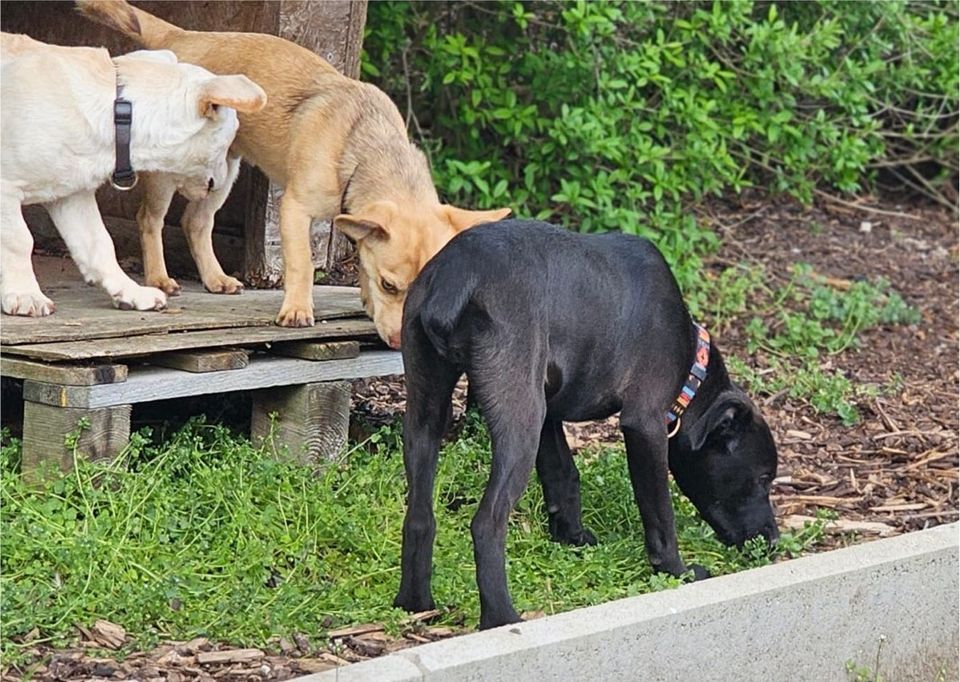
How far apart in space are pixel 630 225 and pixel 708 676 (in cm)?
448

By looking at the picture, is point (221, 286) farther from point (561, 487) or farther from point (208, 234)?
point (561, 487)

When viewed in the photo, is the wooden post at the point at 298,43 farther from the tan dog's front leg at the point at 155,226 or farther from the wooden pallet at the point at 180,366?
the wooden pallet at the point at 180,366

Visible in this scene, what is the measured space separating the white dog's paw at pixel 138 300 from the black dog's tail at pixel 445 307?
179 centimetres

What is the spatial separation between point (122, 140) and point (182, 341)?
876 mm

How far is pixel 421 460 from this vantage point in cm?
457

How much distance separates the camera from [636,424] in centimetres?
495

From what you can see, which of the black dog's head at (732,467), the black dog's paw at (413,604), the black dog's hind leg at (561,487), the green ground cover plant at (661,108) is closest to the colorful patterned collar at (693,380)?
the black dog's head at (732,467)

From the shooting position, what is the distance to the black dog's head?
530cm

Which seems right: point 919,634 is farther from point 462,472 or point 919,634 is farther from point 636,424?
point 462,472

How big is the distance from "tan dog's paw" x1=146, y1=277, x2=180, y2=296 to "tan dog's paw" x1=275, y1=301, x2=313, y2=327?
850mm

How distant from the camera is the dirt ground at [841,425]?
4105mm

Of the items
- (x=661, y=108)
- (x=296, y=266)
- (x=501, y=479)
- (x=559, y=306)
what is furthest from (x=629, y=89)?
(x=501, y=479)

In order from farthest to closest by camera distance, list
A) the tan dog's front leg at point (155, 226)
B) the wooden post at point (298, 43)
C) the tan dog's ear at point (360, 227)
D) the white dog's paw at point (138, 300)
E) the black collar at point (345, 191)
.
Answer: the wooden post at point (298, 43) → the tan dog's front leg at point (155, 226) → the black collar at point (345, 191) → the white dog's paw at point (138, 300) → the tan dog's ear at point (360, 227)

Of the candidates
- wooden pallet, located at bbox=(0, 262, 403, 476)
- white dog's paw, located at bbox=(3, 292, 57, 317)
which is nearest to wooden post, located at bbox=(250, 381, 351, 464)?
wooden pallet, located at bbox=(0, 262, 403, 476)
